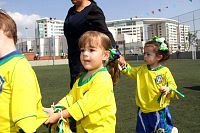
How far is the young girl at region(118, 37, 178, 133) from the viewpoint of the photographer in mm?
4734

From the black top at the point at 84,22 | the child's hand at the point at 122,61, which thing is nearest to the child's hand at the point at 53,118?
the black top at the point at 84,22

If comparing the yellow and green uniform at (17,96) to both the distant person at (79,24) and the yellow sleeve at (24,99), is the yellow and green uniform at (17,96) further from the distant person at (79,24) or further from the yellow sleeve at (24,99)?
the distant person at (79,24)

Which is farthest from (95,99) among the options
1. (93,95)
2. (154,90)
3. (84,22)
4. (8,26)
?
(154,90)

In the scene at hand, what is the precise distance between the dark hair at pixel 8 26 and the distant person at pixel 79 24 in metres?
1.31

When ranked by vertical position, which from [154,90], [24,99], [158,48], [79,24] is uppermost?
[79,24]

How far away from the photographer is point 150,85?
4848 mm

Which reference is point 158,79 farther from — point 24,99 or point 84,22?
point 24,99

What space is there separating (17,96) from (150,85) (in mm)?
2863

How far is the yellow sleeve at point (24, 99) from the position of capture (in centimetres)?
221

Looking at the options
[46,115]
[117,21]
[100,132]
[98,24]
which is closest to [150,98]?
[98,24]

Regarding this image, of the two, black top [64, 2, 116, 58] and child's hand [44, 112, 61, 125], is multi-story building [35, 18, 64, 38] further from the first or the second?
child's hand [44, 112, 61, 125]

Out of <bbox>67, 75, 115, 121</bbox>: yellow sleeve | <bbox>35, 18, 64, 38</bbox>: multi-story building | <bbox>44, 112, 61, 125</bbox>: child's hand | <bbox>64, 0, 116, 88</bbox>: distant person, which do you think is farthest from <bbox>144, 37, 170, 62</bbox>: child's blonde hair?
<bbox>35, 18, 64, 38</bbox>: multi-story building

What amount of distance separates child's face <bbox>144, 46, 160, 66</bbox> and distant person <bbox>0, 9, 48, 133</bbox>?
2776mm

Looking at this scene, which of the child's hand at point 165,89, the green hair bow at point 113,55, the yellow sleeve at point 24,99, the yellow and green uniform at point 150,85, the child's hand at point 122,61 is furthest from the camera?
the yellow and green uniform at point 150,85
